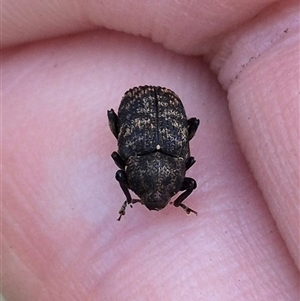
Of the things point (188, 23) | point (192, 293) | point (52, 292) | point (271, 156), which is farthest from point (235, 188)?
point (52, 292)

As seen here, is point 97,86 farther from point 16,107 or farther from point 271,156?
point 271,156

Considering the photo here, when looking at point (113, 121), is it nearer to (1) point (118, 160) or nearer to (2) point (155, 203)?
(1) point (118, 160)

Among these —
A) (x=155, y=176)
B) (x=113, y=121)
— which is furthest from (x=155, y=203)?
(x=113, y=121)

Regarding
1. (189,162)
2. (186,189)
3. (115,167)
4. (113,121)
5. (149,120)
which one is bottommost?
(186,189)

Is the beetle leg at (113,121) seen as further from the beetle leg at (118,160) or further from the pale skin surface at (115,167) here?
the beetle leg at (118,160)

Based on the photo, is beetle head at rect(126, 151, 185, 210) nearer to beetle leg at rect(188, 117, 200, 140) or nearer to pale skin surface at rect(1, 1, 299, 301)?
pale skin surface at rect(1, 1, 299, 301)

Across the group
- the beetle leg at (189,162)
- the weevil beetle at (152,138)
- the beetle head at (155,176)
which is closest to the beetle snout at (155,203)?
the beetle head at (155,176)
